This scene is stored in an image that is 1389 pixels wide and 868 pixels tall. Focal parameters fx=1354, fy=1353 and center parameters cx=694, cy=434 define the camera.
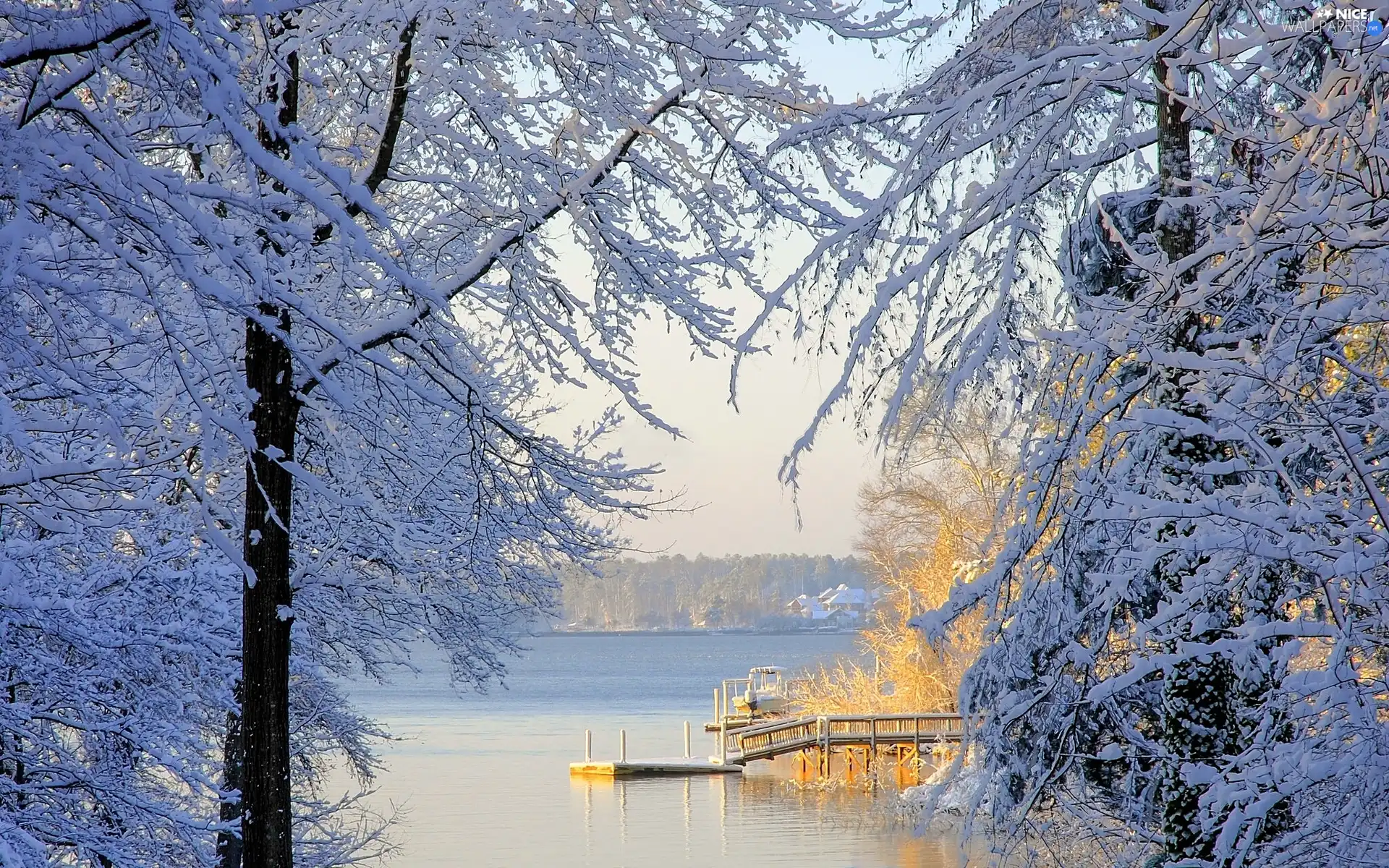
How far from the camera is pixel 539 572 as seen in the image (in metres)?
15.3

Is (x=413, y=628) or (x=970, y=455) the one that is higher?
(x=970, y=455)

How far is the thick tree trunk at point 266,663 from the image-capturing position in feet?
26.0

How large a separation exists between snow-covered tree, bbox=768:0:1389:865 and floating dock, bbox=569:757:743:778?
116 feet

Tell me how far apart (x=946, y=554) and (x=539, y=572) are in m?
21.5

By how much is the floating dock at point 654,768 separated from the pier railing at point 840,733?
561 millimetres

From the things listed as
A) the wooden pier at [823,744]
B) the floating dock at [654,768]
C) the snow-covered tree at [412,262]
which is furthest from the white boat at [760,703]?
the snow-covered tree at [412,262]

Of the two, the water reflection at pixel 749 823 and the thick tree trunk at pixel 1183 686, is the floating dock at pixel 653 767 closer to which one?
the water reflection at pixel 749 823

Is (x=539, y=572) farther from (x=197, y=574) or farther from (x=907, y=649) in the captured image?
(x=907, y=649)

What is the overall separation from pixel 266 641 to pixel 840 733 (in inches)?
1292

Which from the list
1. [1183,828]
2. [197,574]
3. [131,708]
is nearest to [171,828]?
[131,708]

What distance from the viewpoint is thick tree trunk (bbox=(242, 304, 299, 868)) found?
26.0 feet

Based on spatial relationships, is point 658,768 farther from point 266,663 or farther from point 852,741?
point 266,663

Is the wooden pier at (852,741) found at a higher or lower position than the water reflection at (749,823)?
higher

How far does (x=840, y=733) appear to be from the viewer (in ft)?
129
